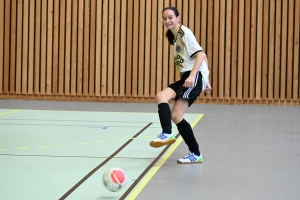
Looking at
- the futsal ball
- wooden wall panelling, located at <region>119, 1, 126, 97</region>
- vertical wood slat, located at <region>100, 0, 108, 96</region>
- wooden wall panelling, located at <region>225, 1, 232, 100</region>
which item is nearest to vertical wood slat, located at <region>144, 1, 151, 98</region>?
wooden wall panelling, located at <region>119, 1, 126, 97</region>

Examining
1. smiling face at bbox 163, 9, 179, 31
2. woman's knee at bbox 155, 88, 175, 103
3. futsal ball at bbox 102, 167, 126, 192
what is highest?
smiling face at bbox 163, 9, 179, 31

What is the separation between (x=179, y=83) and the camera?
15.8ft

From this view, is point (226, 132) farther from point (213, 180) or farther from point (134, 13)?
point (134, 13)

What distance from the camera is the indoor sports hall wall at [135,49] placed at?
9742 mm

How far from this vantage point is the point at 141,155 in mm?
5148

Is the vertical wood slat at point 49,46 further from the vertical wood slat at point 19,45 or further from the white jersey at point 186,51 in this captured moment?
the white jersey at point 186,51

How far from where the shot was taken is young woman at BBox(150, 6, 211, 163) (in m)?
4.68

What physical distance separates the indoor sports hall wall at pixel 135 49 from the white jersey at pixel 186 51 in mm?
5056

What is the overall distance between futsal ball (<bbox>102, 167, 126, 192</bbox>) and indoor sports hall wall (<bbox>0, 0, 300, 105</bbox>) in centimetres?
630

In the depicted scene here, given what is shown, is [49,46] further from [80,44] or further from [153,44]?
[153,44]

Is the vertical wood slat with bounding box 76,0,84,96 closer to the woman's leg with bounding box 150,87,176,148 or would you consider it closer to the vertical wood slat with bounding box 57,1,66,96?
the vertical wood slat with bounding box 57,1,66,96

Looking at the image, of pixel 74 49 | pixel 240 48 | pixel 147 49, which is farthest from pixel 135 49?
pixel 240 48

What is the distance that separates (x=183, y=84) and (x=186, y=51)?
0.91 ft

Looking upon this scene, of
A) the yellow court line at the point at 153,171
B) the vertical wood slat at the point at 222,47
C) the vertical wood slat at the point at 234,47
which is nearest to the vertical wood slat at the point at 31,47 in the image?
the vertical wood slat at the point at 222,47
